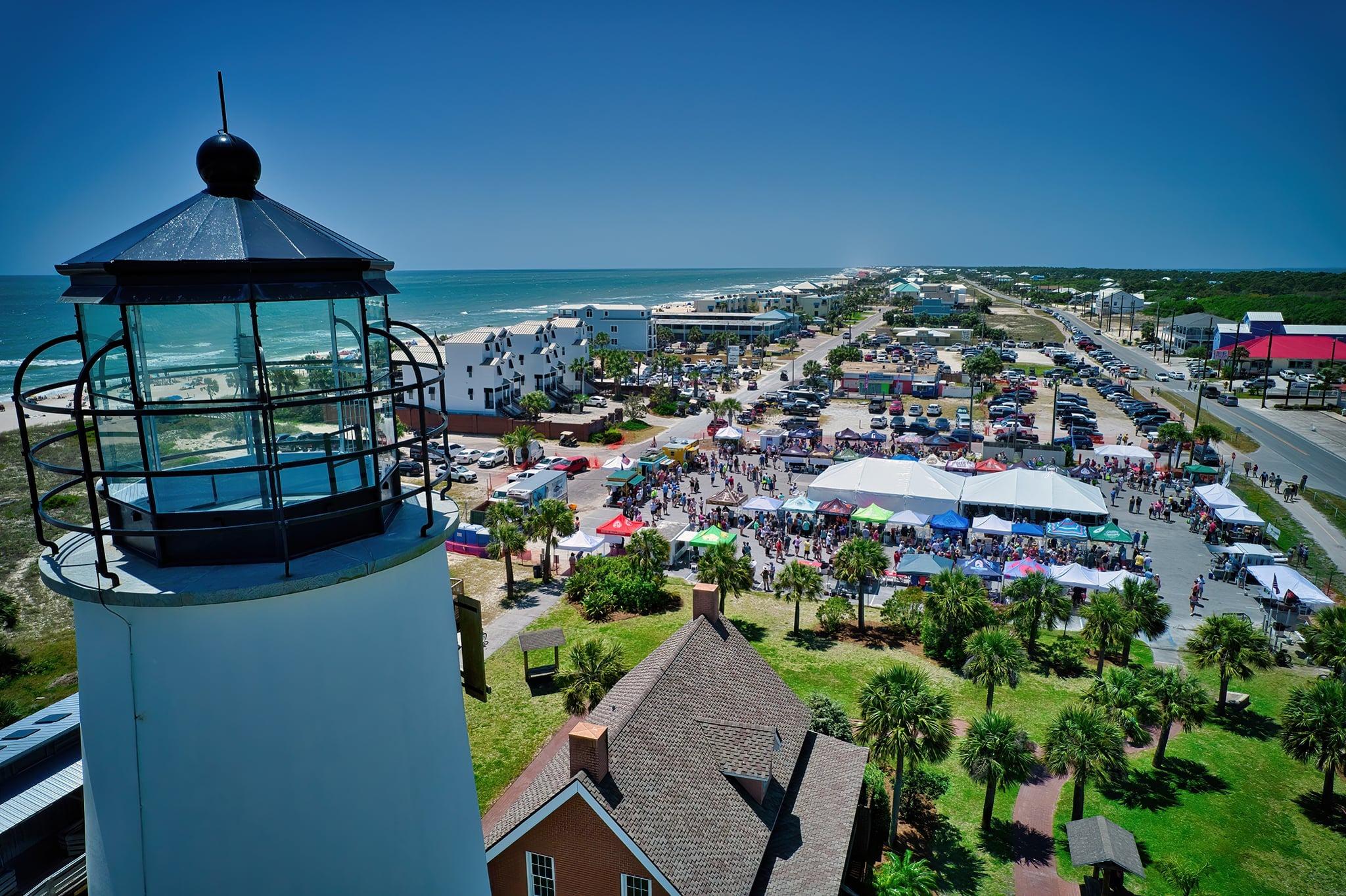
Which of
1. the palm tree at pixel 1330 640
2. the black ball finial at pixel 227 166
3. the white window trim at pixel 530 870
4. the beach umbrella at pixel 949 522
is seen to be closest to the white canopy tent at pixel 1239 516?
the beach umbrella at pixel 949 522

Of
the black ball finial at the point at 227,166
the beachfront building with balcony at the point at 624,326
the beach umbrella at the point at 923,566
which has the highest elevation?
the black ball finial at the point at 227,166

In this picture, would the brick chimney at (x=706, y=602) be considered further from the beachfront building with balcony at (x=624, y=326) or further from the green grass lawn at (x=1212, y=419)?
the beachfront building with balcony at (x=624, y=326)

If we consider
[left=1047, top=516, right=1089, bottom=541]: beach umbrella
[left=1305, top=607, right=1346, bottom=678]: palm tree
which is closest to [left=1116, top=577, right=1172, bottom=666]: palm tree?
[left=1305, top=607, right=1346, bottom=678]: palm tree

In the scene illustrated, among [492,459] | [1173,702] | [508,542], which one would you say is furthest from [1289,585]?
[492,459]

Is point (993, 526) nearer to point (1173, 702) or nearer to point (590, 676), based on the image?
point (1173, 702)

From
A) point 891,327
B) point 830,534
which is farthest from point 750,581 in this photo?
point 891,327
